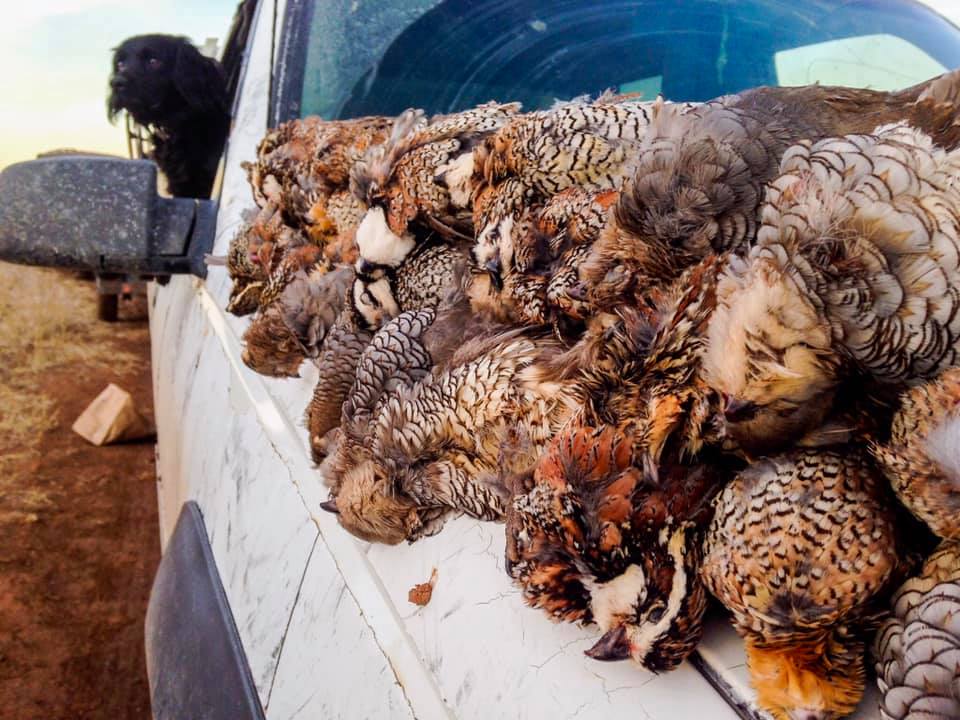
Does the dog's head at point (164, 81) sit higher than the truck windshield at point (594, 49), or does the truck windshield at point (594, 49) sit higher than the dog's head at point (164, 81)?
the truck windshield at point (594, 49)

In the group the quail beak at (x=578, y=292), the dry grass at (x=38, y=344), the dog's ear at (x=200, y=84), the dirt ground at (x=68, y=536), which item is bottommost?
the dry grass at (x=38, y=344)

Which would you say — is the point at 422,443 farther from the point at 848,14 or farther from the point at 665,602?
the point at 848,14

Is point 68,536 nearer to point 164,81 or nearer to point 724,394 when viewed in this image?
point 164,81

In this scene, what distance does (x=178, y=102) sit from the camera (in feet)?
12.2

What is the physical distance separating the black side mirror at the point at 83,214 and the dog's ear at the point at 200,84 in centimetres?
142

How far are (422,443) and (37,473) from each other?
505 cm

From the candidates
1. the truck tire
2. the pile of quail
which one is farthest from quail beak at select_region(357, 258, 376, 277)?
the truck tire

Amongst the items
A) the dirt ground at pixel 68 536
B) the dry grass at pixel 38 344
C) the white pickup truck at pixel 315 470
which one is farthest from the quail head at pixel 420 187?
the dry grass at pixel 38 344

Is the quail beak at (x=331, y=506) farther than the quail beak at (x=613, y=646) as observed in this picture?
Yes

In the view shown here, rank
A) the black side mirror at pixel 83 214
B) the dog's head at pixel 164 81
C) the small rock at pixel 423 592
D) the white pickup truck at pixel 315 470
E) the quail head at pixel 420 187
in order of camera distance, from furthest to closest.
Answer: the dog's head at pixel 164 81
the black side mirror at pixel 83 214
the quail head at pixel 420 187
the small rock at pixel 423 592
the white pickup truck at pixel 315 470

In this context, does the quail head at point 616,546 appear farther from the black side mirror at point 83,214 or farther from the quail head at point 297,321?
the black side mirror at point 83,214

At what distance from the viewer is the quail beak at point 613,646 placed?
747 millimetres

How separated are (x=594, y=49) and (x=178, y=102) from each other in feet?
6.98

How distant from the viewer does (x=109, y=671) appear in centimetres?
362
